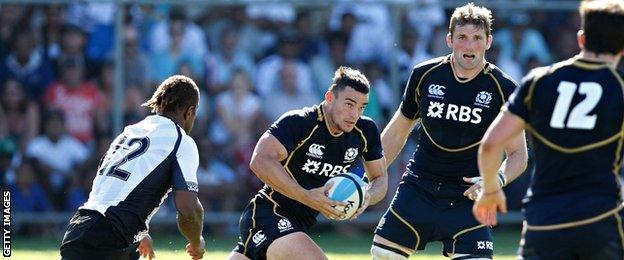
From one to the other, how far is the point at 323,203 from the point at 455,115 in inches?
47.3

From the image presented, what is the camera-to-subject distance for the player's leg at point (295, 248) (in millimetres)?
7367

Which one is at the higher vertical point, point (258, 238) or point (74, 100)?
point (74, 100)

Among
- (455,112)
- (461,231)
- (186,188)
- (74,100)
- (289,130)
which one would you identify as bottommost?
(461,231)

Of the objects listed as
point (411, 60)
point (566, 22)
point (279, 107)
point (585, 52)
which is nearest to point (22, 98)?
point (279, 107)

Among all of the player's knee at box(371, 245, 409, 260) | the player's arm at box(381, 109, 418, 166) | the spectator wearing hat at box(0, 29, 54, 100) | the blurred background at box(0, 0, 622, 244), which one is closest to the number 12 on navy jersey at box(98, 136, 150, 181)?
the player's knee at box(371, 245, 409, 260)

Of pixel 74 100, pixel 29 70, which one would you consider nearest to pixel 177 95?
pixel 74 100

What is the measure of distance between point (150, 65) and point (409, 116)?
256 inches

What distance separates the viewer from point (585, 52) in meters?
5.58

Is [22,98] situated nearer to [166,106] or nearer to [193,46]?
[193,46]

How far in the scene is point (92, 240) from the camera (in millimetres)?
6699

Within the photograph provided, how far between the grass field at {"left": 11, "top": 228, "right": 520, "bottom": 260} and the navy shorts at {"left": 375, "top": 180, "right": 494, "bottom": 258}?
400cm

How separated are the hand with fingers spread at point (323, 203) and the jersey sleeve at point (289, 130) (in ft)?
1.24

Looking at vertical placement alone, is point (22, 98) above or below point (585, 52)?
above

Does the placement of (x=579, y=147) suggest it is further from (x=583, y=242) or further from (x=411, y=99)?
(x=411, y=99)
